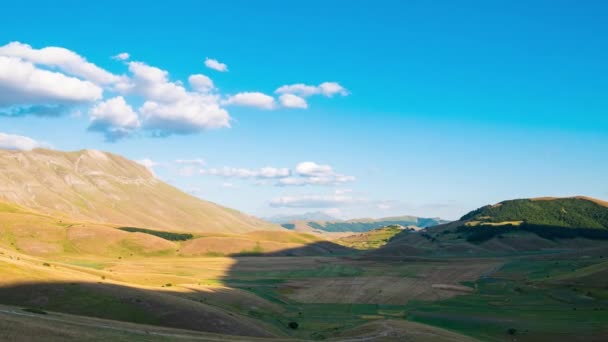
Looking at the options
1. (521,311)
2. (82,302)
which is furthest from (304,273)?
(82,302)

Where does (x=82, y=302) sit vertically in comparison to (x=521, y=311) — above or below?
above

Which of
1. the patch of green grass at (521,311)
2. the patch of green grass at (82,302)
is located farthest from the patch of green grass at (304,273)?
the patch of green grass at (82,302)

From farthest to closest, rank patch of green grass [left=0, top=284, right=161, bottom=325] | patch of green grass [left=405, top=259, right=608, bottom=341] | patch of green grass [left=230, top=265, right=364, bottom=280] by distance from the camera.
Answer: patch of green grass [left=230, top=265, right=364, bottom=280], patch of green grass [left=405, top=259, right=608, bottom=341], patch of green grass [left=0, top=284, right=161, bottom=325]

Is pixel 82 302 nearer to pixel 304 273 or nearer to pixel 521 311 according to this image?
pixel 521 311

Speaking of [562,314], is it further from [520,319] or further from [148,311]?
[148,311]

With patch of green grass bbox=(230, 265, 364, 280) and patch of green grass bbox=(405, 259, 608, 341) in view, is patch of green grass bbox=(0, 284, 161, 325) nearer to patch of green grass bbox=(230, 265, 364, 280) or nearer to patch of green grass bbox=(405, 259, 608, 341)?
patch of green grass bbox=(405, 259, 608, 341)

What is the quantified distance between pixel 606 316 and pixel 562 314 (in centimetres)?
736

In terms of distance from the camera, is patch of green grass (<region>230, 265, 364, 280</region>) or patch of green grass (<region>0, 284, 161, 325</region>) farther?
patch of green grass (<region>230, 265, 364, 280</region>)

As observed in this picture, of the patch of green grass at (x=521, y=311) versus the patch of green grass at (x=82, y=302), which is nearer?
the patch of green grass at (x=82, y=302)

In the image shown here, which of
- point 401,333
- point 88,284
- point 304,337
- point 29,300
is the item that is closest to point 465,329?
point 401,333

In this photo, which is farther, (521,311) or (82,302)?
(521,311)

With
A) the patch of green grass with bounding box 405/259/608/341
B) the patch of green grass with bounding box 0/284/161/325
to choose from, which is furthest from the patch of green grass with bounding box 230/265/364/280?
the patch of green grass with bounding box 0/284/161/325

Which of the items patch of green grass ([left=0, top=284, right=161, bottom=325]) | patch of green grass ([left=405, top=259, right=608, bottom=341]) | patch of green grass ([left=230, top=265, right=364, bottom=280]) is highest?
patch of green grass ([left=0, top=284, right=161, bottom=325])

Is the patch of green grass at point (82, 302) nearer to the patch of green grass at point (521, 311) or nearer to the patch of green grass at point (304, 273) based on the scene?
the patch of green grass at point (521, 311)
